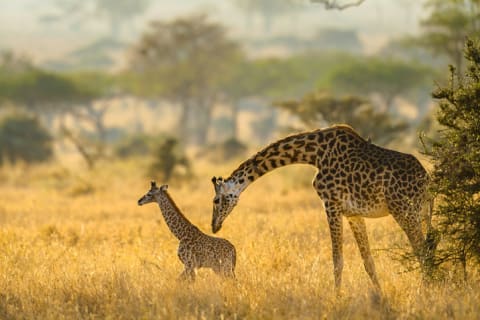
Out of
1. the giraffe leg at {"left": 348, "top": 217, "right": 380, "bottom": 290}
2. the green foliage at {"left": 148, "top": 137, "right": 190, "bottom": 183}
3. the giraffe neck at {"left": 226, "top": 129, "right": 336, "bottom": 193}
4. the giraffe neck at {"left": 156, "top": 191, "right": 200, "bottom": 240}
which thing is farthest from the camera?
the green foliage at {"left": 148, "top": 137, "right": 190, "bottom": 183}

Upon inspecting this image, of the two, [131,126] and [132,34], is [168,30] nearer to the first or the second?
[131,126]

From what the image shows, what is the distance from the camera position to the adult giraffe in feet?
26.4

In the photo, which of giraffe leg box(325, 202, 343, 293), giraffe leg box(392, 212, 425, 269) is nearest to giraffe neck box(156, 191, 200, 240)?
giraffe leg box(325, 202, 343, 293)

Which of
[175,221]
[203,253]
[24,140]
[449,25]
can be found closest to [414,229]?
[203,253]

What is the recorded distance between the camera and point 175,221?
8.81 metres

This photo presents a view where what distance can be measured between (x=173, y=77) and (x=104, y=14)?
65006mm

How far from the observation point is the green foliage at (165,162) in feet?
76.1

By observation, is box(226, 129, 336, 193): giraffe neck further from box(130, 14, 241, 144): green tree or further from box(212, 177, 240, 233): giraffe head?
box(130, 14, 241, 144): green tree

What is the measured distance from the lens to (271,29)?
13312 centimetres

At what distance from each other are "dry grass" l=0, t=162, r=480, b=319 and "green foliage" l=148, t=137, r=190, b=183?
7208 millimetres

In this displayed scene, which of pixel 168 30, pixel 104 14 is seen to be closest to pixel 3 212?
pixel 168 30

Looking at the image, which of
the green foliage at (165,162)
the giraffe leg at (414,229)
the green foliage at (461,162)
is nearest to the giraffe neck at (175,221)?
the giraffe leg at (414,229)

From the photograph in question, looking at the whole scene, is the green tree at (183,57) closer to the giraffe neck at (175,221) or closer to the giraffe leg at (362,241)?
the giraffe neck at (175,221)

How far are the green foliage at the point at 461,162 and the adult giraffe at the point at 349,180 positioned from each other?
0.91ft
